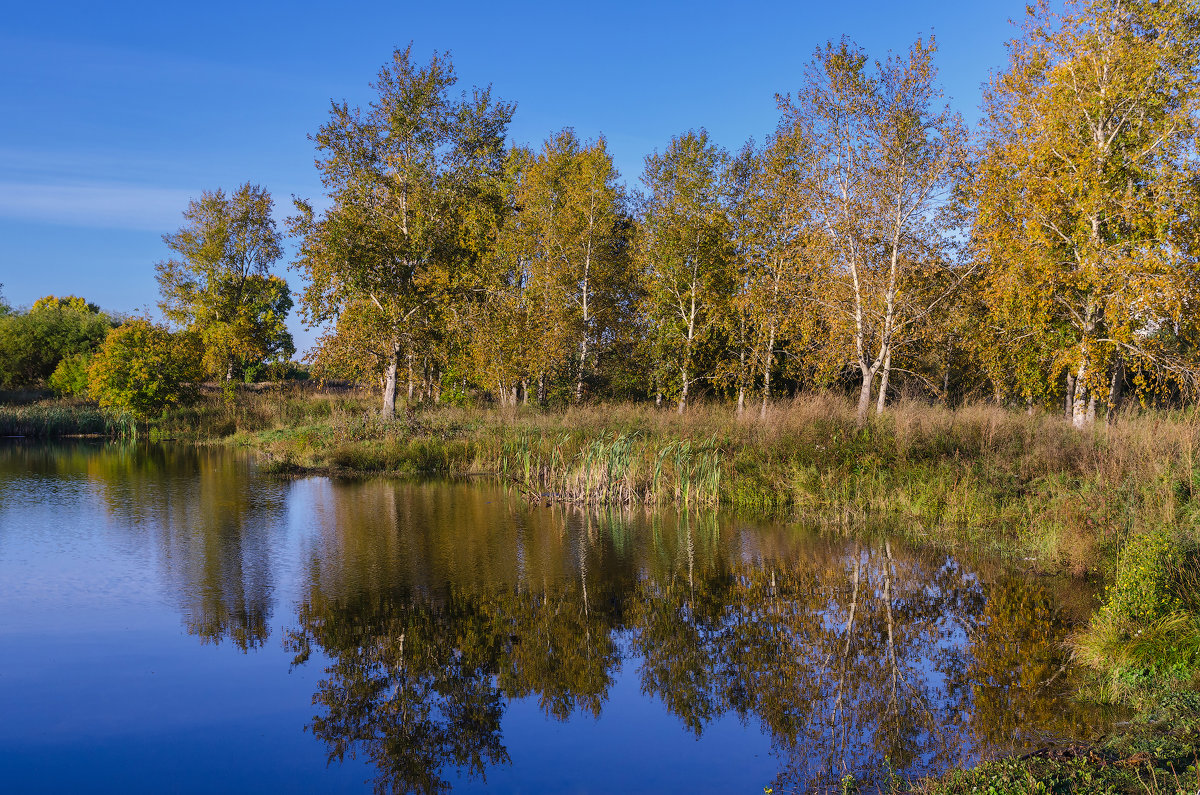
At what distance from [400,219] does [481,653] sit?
21.7m

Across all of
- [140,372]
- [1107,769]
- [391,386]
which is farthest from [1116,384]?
[140,372]

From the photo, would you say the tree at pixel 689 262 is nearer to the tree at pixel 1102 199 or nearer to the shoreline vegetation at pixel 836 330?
the shoreline vegetation at pixel 836 330

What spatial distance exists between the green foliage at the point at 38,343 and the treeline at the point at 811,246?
26.3 m

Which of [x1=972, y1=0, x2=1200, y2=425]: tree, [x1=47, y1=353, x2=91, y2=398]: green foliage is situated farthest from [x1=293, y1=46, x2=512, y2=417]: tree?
[x1=47, y1=353, x2=91, y2=398]: green foliage

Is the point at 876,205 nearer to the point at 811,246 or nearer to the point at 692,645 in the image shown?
the point at 811,246

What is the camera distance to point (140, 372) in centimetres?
3231

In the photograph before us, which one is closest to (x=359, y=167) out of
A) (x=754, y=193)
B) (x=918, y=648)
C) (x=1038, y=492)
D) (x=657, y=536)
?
(x=754, y=193)

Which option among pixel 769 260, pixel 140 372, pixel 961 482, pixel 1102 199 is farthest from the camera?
pixel 140 372

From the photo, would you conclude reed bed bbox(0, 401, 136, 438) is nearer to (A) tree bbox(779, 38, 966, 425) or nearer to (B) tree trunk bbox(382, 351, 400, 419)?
(B) tree trunk bbox(382, 351, 400, 419)

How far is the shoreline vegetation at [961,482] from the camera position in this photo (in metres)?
5.82

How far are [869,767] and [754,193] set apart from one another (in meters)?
25.3

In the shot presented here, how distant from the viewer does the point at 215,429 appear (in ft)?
110

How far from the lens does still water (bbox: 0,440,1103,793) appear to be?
5.70 meters

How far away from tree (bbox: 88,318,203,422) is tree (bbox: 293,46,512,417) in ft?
38.9
